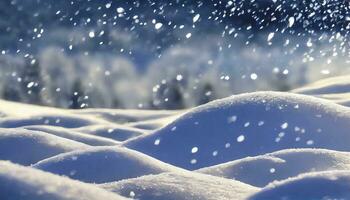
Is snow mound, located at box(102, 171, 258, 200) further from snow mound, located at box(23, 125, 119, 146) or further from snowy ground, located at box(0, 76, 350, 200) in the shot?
snow mound, located at box(23, 125, 119, 146)

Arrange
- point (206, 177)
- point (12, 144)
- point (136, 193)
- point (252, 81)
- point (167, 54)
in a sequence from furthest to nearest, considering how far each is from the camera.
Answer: point (167, 54), point (252, 81), point (12, 144), point (206, 177), point (136, 193)

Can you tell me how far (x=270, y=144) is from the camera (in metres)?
3.42

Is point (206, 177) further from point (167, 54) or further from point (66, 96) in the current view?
point (167, 54)

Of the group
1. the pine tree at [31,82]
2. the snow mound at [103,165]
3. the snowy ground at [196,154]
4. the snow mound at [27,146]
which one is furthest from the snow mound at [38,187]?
the pine tree at [31,82]

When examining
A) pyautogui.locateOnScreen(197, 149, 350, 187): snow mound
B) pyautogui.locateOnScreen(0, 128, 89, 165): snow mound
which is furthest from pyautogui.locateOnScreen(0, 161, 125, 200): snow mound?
pyautogui.locateOnScreen(0, 128, 89, 165): snow mound

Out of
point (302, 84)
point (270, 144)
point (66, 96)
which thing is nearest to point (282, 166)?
point (270, 144)

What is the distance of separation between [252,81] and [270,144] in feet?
16.6

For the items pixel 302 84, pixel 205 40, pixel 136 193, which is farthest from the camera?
pixel 205 40

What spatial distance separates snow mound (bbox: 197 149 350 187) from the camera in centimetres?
268

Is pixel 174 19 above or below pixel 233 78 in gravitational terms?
above

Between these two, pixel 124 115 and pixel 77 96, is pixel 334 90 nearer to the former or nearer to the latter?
pixel 124 115

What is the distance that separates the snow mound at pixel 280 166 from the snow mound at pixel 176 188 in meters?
0.35

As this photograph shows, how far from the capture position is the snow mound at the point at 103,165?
Answer: 8.52ft

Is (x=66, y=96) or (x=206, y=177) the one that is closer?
(x=206, y=177)
